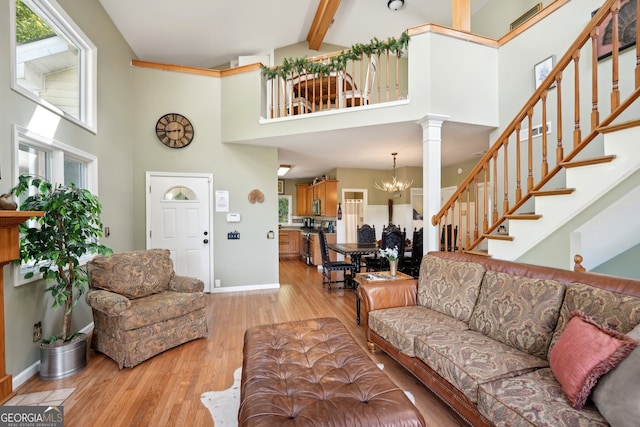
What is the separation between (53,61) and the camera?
2.76 meters

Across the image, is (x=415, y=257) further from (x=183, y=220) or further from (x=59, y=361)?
(x=59, y=361)

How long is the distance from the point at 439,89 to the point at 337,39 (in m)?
3.64

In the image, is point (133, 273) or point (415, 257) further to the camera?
point (415, 257)

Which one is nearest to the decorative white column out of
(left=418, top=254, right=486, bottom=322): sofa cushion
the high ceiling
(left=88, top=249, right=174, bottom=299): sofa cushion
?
the high ceiling

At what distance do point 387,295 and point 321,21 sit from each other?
496 centimetres

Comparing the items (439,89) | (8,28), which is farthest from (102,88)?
(439,89)

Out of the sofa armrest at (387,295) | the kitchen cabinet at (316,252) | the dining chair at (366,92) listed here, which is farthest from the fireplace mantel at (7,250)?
the kitchen cabinet at (316,252)

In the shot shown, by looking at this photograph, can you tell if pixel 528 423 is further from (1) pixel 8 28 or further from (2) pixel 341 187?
(2) pixel 341 187

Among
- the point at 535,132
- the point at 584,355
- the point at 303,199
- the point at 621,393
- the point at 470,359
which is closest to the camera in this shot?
the point at 621,393

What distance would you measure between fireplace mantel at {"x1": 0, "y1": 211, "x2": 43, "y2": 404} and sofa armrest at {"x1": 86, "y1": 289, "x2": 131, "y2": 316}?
54 cm

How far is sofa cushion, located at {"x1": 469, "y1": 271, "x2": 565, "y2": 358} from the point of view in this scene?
5.37ft

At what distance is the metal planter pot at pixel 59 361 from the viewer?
221 cm

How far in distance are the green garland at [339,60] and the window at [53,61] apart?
2.29 metres

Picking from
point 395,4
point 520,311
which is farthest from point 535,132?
point 395,4
